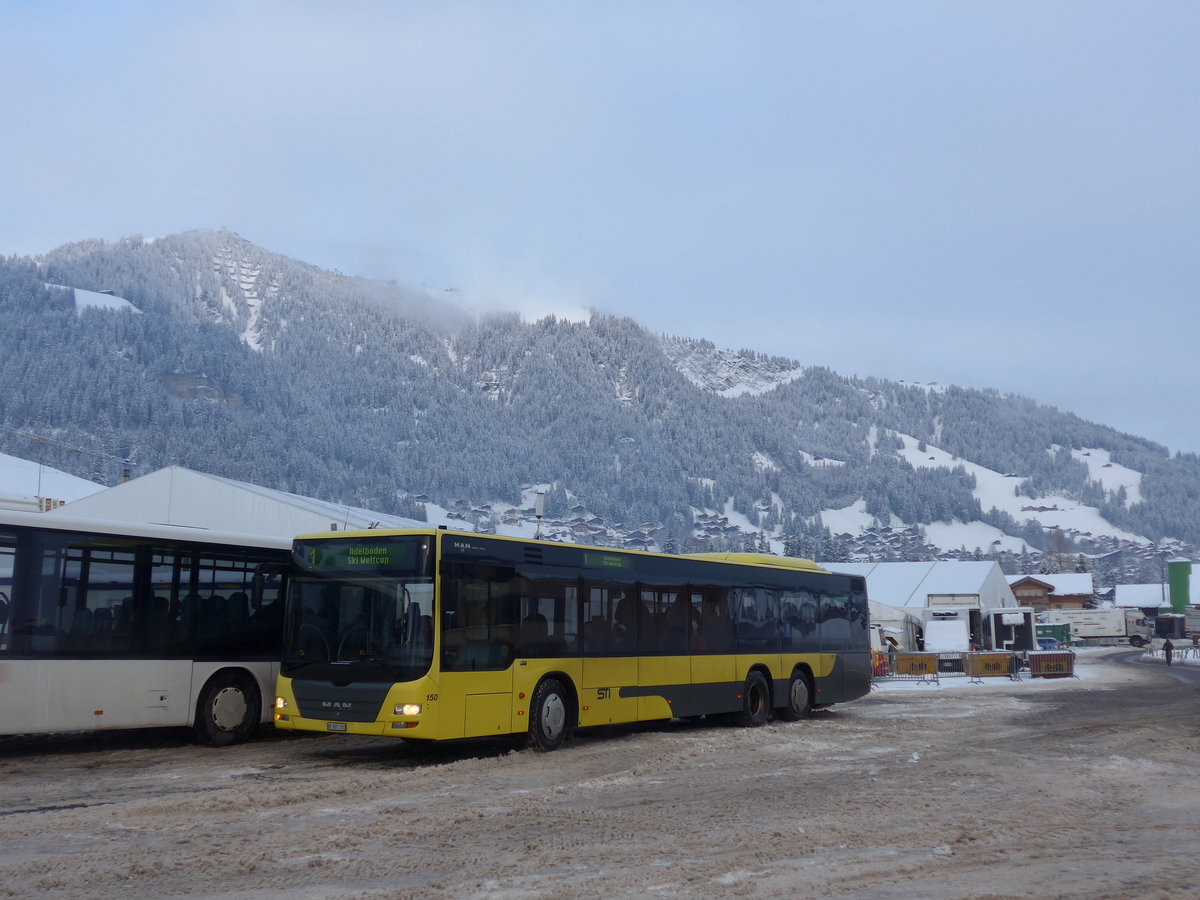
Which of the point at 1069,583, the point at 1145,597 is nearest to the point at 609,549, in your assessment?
the point at 1069,583

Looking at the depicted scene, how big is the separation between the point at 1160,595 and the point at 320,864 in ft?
465

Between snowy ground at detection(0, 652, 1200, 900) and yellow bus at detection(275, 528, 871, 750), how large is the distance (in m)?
0.66

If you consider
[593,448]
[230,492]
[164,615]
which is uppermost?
[593,448]

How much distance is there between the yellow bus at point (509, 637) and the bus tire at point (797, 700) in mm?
731

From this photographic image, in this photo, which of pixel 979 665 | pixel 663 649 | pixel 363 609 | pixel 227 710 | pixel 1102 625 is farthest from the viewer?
pixel 1102 625

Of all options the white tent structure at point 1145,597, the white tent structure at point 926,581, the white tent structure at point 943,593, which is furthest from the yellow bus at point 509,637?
the white tent structure at point 1145,597

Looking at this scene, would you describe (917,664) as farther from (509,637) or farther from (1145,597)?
(1145,597)

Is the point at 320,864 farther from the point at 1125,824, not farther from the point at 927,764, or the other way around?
the point at 927,764

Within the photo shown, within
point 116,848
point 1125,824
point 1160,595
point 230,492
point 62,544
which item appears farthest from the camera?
point 1160,595

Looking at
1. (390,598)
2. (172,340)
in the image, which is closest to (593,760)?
(390,598)

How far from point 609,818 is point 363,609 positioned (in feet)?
16.3

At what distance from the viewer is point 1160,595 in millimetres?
131000

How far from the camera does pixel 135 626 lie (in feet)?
45.6

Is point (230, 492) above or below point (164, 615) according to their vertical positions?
above
